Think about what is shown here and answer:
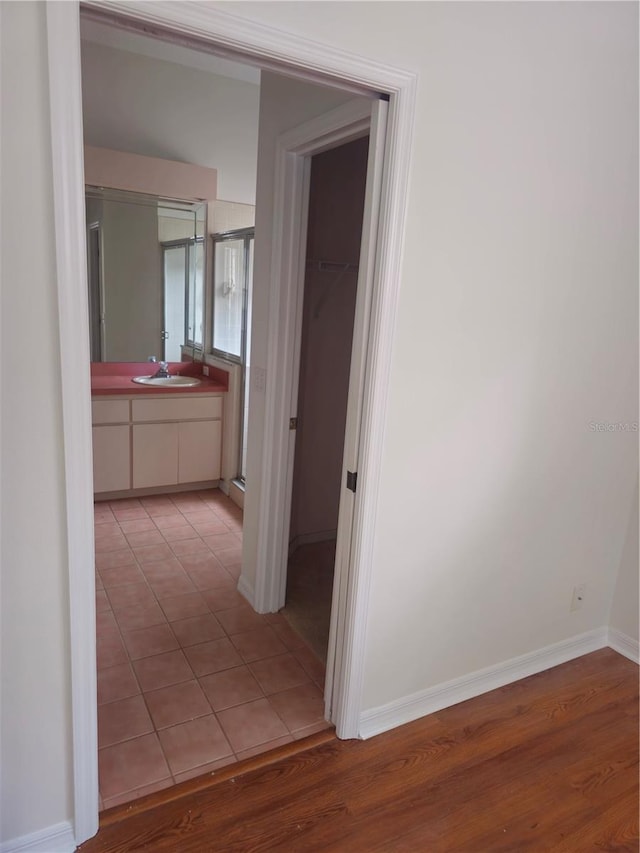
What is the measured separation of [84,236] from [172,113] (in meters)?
3.34

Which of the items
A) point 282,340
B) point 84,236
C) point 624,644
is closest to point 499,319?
point 282,340

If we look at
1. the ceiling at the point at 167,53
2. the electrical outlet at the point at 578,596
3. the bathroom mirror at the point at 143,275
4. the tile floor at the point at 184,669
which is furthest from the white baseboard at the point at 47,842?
the ceiling at the point at 167,53

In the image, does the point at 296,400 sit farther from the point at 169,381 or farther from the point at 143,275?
the point at 143,275

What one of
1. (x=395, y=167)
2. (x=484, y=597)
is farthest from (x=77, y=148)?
(x=484, y=597)

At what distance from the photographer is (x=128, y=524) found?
367 cm

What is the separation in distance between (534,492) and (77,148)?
189 cm

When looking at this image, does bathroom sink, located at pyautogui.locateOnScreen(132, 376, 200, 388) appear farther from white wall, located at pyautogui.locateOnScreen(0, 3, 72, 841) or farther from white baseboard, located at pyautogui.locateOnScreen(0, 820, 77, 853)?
white baseboard, located at pyautogui.locateOnScreen(0, 820, 77, 853)

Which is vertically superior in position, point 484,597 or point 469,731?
point 484,597

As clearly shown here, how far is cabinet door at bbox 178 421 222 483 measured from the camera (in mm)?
4090

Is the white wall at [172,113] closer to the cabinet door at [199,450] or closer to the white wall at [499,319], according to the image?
the cabinet door at [199,450]

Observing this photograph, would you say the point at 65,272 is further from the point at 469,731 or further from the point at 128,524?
the point at 128,524

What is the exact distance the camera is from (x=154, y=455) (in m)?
4.00

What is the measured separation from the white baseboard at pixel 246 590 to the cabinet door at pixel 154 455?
1.36 metres

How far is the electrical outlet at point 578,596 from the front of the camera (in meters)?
2.56
